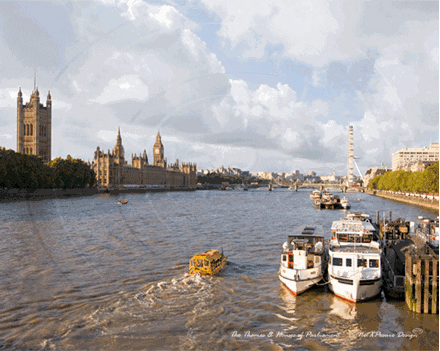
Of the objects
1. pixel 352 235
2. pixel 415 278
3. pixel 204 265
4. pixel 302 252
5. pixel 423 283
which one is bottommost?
pixel 204 265

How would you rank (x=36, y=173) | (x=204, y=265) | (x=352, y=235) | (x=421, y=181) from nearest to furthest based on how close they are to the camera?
1. (x=204, y=265)
2. (x=352, y=235)
3. (x=421, y=181)
4. (x=36, y=173)

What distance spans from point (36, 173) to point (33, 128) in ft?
309

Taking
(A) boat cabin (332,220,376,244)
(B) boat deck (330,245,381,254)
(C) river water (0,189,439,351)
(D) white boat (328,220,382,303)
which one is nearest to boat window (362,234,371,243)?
(A) boat cabin (332,220,376,244)

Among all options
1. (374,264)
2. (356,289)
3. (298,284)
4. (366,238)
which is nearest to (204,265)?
(298,284)

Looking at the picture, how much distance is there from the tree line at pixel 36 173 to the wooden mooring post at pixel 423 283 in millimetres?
84073

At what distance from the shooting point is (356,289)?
64.2 feet

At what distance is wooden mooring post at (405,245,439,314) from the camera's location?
17.6 m

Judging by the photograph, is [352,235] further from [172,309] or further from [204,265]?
[172,309]

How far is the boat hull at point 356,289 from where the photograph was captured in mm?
19625

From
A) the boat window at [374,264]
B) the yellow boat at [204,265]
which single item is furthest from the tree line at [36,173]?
the boat window at [374,264]

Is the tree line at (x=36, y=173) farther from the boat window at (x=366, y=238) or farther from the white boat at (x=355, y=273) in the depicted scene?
the white boat at (x=355, y=273)

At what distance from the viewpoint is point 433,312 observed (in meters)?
17.8

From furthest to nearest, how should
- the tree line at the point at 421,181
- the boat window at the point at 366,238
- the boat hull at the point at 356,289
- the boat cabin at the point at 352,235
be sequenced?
the tree line at the point at 421,181
the boat window at the point at 366,238
the boat cabin at the point at 352,235
the boat hull at the point at 356,289

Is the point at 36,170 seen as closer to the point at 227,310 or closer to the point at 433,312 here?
the point at 227,310
